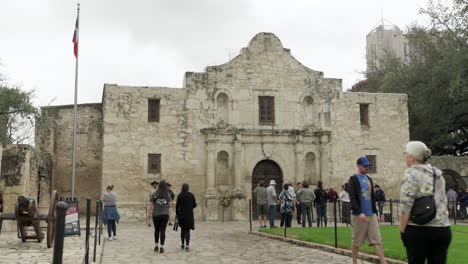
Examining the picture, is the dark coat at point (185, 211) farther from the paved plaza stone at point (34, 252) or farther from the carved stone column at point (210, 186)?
the carved stone column at point (210, 186)

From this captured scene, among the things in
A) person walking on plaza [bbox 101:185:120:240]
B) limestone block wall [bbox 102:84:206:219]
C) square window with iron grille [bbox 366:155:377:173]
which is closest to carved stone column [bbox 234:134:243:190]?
limestone block wall [bbox 102:84:206:219]

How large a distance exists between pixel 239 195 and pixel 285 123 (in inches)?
165

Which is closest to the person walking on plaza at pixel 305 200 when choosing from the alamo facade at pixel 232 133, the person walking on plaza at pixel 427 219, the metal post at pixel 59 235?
the alamo facade at pixel 232 133

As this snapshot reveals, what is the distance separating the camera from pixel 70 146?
23328 millimetres

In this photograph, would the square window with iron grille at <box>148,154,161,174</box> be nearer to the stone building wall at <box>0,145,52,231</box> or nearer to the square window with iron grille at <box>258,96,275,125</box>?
the square window with iron grille at <box>258,96,275,125</box>

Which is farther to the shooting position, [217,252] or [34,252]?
[217,252]

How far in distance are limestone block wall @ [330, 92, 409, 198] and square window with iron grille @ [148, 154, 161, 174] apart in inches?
318

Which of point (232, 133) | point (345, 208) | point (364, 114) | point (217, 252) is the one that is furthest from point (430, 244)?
point (364, 114)

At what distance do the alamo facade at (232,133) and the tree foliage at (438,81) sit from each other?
3.55m

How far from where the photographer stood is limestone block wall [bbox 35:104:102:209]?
22.9m

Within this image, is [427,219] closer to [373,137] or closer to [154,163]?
[154,163]

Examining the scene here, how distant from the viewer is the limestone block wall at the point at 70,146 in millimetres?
22891

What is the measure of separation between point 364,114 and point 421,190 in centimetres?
1966

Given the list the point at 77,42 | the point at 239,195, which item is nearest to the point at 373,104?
the point at 239,195
